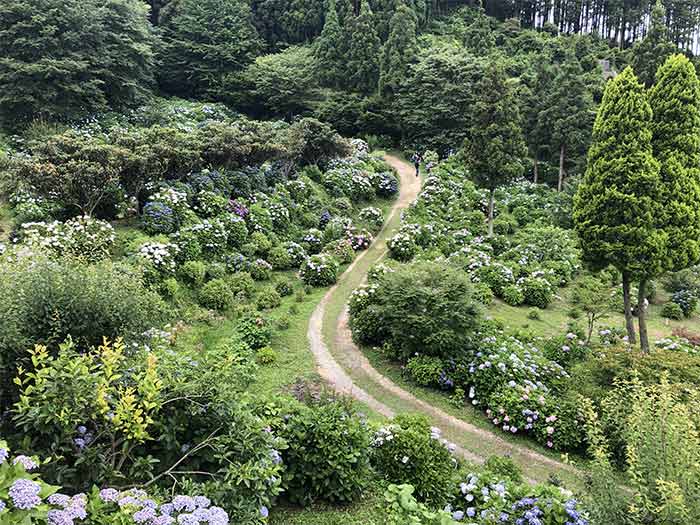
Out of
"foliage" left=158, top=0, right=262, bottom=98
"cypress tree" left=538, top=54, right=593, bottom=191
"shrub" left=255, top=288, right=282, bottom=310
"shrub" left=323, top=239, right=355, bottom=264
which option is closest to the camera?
"shrub" left=255, top=288, right=282, bottom=310

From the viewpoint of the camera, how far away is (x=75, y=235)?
13562 millimetres

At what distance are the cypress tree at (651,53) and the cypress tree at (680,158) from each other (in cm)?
1875

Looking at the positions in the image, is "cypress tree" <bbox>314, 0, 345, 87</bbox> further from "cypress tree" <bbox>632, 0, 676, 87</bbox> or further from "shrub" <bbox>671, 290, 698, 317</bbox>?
"shrub" <bbox>671, 290, 698, 317</bbox>

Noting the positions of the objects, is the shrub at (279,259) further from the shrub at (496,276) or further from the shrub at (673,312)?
the shrub at (673,312)

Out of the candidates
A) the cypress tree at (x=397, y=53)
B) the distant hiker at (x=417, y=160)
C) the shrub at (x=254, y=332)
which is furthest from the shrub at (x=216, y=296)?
the cypress tree at (x=397, y=53)

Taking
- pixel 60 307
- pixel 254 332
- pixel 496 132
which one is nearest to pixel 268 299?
pixel 254 332

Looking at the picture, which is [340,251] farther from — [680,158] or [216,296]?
[680,158]

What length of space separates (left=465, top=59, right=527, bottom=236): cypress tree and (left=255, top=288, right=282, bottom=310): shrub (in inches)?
478

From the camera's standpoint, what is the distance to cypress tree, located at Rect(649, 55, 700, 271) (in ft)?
41.2

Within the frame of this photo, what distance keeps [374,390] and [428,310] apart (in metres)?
2.46

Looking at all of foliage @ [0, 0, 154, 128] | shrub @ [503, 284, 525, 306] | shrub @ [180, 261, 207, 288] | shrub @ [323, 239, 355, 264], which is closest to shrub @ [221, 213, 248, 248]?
shrub @ [180, 261, 207, 288]

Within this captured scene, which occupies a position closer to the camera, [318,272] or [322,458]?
[322,458]

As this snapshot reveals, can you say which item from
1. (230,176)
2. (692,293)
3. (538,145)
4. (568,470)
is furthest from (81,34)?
(692,293)

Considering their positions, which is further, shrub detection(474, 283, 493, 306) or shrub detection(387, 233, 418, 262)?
shrub detection(387, 233, 418, 262)
